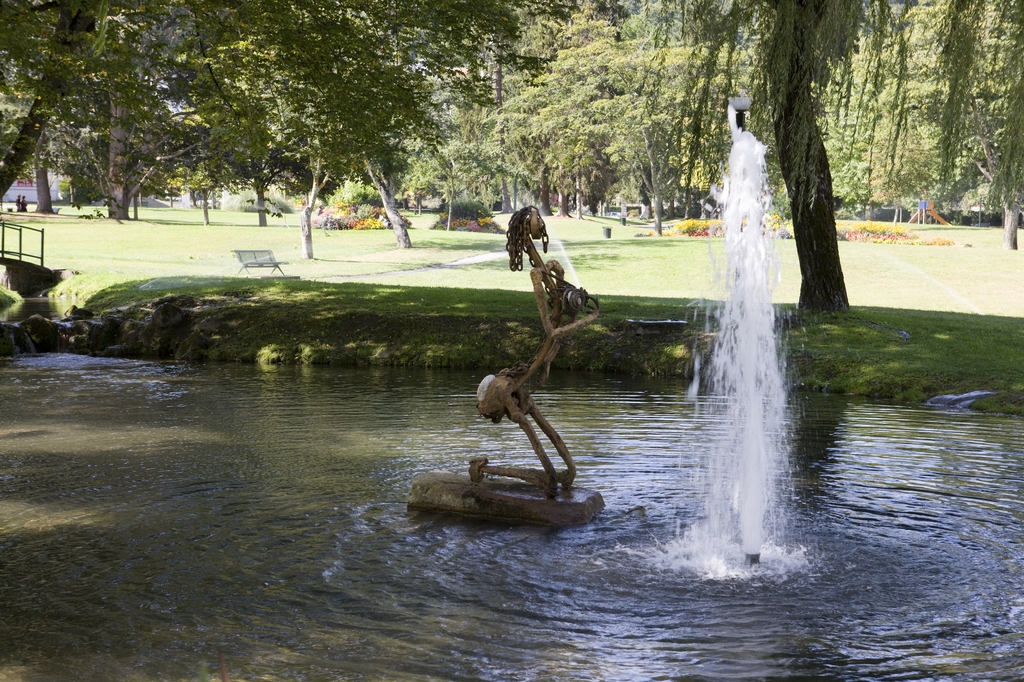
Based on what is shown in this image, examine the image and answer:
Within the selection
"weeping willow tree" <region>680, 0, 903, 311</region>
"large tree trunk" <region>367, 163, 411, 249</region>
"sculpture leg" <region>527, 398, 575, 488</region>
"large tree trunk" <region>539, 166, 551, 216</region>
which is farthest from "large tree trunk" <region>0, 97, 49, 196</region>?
"large tree trunk" <region>539, 166, 551, 216</region>

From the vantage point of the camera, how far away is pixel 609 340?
58.2 ft

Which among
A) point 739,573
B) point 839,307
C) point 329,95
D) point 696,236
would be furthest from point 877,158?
point 739,573

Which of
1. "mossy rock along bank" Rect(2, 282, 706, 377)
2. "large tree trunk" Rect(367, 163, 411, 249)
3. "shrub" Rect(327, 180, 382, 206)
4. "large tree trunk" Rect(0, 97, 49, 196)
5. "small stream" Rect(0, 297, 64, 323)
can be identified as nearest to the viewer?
"large tree trunk" Rect(0, 97, 49, 196)

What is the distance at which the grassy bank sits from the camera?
14.9 m

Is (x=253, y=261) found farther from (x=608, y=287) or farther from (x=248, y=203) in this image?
(x=248, y=203)

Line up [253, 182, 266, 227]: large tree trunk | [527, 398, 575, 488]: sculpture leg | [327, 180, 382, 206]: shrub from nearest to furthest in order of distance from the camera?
[527, 398, 575, 488]: sculpture leg, [253, 182, 266, 227]: large tree trunk, [327, 180, 382, 206]: shrub

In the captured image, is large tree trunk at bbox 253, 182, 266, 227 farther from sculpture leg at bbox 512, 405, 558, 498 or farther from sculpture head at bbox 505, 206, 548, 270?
sculpture leg at bbox 512, 405, 558, 498

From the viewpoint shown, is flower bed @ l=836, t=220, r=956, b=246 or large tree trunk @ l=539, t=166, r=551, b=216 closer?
flower bed @ l=836, t=220, r=956, b=246

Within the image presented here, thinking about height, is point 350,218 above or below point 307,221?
above

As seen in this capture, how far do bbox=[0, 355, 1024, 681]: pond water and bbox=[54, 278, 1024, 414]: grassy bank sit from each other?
3.21 m

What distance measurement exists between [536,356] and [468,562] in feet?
5.71

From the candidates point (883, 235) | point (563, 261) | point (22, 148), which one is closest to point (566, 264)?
point (563, 261)

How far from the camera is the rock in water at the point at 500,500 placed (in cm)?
762

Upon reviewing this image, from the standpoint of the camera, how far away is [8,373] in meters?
15.7
